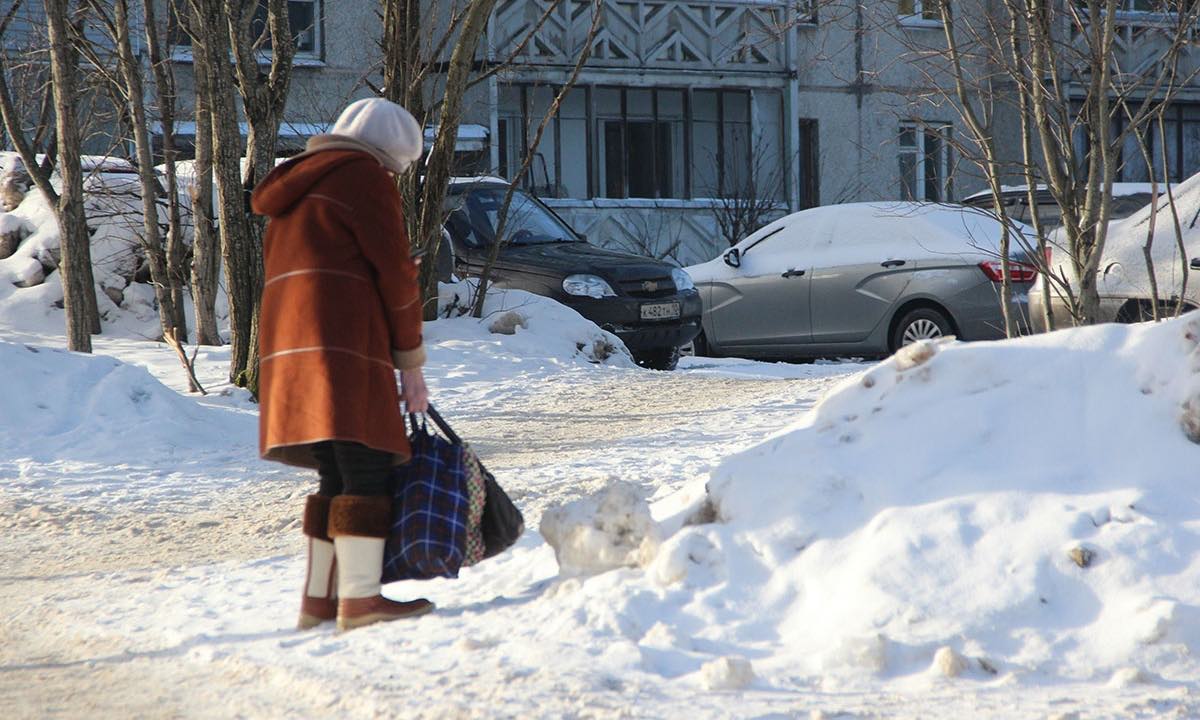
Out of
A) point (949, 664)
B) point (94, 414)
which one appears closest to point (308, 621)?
point (949, 664)

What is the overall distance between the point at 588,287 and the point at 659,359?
924mm

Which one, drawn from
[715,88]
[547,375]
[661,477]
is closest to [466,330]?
[547,375]

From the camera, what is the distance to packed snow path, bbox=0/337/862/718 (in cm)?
359

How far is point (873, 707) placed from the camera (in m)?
3.30

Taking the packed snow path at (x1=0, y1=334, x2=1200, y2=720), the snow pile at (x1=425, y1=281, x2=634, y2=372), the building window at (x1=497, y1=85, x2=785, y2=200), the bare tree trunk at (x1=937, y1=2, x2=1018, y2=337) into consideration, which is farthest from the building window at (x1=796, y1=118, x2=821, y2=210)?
the bare tree trunk at (x1=937, y1=2, x2=1018, y2=337)

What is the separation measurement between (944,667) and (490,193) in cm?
1065

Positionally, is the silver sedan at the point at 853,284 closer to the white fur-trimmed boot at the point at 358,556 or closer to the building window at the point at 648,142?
the white fur-trimmed boot at the point at 358,556

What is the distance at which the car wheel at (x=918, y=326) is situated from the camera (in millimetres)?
12438

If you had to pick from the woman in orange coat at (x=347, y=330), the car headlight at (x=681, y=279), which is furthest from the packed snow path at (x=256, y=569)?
the car headlight at (x=681, y=279)

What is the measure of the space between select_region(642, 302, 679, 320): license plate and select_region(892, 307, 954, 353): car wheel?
1946 mm

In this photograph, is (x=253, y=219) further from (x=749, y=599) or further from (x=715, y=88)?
(x=715, y=88)

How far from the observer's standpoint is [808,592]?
396 centimetres

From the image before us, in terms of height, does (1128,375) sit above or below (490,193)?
below

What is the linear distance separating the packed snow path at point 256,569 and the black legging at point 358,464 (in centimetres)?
40
